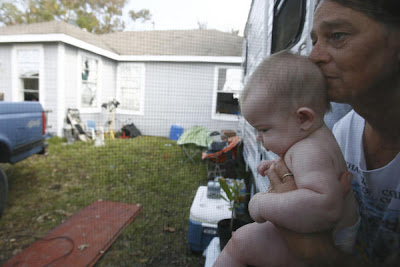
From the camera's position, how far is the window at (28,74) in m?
3.85

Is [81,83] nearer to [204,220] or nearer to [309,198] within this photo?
[204,220]

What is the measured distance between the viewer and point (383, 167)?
495 mm

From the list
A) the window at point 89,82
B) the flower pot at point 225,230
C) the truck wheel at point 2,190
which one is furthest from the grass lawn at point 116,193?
the window at point 89,82

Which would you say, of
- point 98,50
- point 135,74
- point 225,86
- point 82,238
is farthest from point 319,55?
point 135,74

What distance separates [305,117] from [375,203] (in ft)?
0.96

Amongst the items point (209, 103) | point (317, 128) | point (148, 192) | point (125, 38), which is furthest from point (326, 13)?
point (125, 38)

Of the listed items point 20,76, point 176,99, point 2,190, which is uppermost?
point 20,76

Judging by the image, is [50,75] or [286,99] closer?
[286,99]

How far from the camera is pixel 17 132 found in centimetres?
235

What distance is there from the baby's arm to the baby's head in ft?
0.13

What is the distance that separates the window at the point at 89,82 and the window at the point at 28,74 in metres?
1.03

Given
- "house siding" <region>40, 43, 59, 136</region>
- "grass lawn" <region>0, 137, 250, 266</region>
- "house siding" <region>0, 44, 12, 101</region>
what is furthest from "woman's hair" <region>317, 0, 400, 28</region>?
"house siding" <region>40, 43, 59, 136</region>

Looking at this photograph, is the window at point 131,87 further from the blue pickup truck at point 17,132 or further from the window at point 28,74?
the blue pickup truck at point 17,132

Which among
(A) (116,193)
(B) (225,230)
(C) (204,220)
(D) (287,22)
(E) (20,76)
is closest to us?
(D) (287,22)
